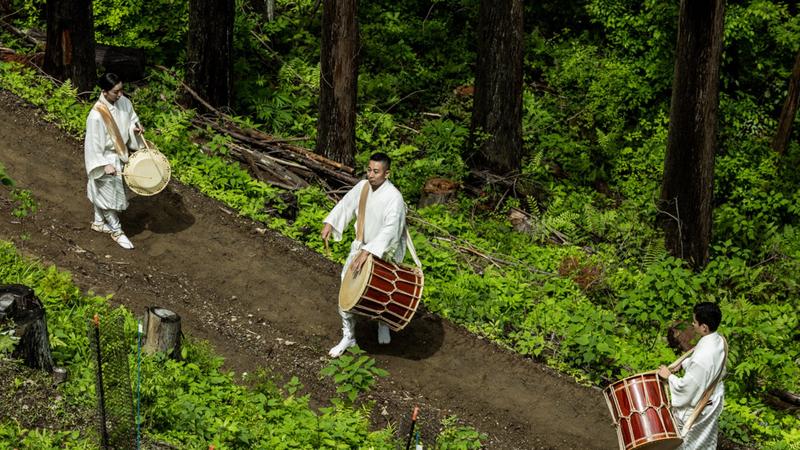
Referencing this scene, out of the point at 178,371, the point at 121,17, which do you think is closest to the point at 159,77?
the point at 121,17

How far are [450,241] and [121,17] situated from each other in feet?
26.9

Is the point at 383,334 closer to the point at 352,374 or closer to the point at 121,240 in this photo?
the point at 352,374

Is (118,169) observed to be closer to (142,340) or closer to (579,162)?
(142,340)

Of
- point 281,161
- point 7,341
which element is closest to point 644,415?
point 7,341

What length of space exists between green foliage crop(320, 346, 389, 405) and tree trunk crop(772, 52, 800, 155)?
10.6 m

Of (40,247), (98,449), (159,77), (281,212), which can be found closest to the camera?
(98,449)

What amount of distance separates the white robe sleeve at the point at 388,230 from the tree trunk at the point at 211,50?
6530mm

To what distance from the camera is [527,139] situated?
18.5 metres

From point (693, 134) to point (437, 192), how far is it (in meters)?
3.82

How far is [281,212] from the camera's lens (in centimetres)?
1404

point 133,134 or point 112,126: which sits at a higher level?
point 112,126

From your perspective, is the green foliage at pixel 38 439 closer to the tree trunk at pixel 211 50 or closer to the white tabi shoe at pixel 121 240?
the white tabi shoe at pixel 121 240

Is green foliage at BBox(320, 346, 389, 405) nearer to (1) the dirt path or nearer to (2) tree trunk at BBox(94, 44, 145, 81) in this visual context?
(1) the dirt path

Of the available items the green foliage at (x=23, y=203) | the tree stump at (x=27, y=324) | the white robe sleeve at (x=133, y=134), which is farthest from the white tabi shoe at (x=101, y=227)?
the tree stump at (x=27, y=324)
